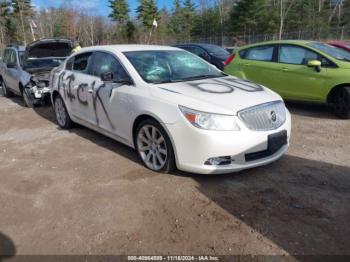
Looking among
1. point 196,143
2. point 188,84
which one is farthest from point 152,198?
point 188,84

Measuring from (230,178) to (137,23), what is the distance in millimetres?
61598

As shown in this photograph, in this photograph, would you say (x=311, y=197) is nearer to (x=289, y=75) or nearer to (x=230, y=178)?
(x=230, y=178)

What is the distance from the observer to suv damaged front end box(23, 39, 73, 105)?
8602 mm

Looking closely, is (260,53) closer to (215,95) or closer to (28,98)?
(215,95)

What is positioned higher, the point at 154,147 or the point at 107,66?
the point at 107,66

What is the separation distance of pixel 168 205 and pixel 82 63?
330cm

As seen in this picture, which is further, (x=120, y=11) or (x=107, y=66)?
(x=120, y=11)

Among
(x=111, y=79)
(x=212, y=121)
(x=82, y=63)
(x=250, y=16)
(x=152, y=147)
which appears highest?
(x=250, y=16)

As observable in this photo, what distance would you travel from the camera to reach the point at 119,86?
4.66 meters

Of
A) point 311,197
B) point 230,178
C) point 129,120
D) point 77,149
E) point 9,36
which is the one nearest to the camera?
point 311,197

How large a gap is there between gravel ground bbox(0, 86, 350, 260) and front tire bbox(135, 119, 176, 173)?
0.14 meters

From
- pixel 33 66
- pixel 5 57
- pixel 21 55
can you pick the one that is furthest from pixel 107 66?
pixel 5 57

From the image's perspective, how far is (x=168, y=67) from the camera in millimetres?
4875

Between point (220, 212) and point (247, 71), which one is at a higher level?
point (247, 71)
